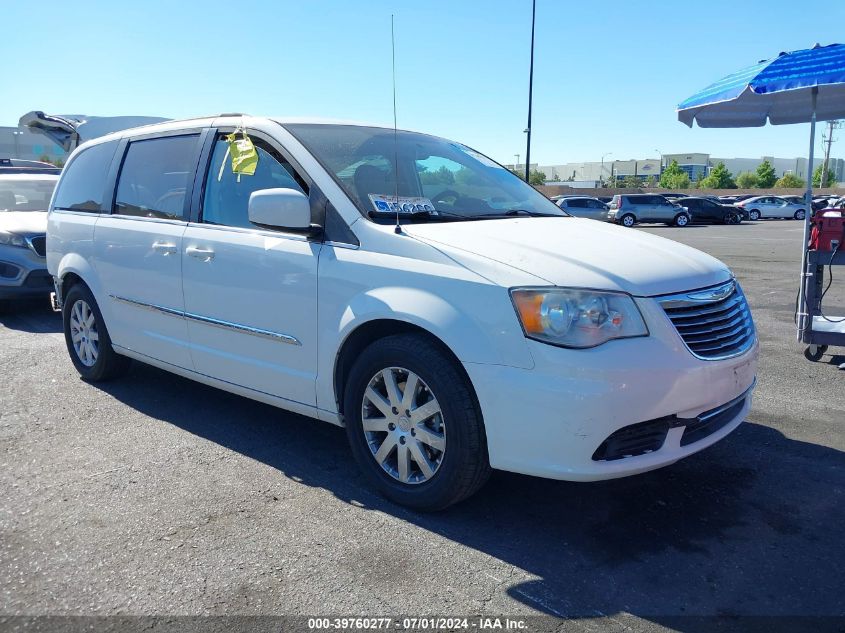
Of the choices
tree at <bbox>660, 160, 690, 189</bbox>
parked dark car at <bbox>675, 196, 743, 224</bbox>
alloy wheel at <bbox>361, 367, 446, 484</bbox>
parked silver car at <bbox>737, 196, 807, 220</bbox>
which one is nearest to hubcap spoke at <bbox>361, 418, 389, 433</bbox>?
alloy wheel at <bbox>361, 367, 446, 484</bbox>

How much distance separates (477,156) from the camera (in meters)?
4.82

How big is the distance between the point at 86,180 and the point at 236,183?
2070mm

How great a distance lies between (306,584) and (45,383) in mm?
3754

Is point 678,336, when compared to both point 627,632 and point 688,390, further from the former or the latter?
point 627,632

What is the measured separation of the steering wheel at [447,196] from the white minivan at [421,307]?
0.05 ft

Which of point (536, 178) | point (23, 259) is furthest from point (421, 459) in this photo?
point (536, 178)

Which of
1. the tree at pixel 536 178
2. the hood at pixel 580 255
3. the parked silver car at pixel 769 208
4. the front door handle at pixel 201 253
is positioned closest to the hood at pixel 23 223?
the front door handle at pixel 201 253

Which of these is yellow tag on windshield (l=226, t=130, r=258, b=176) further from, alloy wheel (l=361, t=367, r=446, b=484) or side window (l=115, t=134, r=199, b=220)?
alloy wheel (l=361, t=367, r=446, b=484)

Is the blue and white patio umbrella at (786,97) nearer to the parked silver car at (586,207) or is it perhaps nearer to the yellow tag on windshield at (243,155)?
the yellow tag on windshield at (243,155)

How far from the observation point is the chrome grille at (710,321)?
307 cm

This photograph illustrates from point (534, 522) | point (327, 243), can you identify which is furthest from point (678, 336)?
point (327, 243)

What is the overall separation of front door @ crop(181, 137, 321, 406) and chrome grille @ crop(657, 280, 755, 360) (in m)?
1.72

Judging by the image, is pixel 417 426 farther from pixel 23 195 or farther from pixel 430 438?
pixel 23 195

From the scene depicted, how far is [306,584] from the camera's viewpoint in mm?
2770
